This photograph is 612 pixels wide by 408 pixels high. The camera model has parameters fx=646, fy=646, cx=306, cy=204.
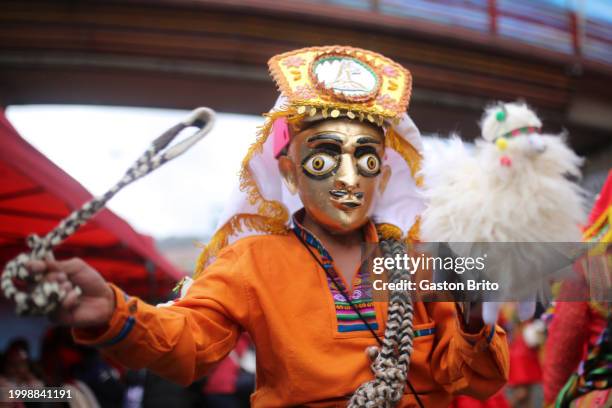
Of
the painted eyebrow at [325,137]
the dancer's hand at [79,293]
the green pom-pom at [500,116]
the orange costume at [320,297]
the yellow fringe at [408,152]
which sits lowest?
the dancer's hand at [79,293]

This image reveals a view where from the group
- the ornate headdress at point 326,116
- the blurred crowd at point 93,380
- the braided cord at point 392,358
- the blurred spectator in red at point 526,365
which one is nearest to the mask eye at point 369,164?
the ornate headdress at point 326,116

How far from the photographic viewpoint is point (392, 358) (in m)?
2.08

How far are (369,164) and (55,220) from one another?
2.23 metres

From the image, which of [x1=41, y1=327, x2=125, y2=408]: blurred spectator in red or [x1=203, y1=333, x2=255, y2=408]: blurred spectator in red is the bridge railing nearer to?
[x1=203, y1=333, x2=255, y2=408]: blurred spectator in red

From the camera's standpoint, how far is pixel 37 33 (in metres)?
6.33

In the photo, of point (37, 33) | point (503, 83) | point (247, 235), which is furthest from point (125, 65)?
point (247, 235)

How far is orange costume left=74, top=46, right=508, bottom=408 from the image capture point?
2.02m

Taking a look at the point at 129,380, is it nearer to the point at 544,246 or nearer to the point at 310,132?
the point at 310,132

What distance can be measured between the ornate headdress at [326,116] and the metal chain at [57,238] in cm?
68

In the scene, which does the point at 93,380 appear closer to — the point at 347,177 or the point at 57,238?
the point at 347,177

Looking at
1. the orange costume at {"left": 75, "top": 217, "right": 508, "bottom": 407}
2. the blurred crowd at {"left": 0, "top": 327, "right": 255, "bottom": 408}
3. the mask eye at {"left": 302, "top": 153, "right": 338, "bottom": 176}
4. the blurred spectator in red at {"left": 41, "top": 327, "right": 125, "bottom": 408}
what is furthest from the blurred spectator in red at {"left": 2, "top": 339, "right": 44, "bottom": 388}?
the mask eye at {"left": 302, "top": 153, "right": 338, "bottom": 176}

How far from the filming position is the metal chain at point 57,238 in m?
1.39

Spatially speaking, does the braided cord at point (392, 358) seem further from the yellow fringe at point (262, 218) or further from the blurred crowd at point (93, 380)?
the blurred crowd at point (93, 380)

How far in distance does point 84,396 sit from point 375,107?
3.05m
